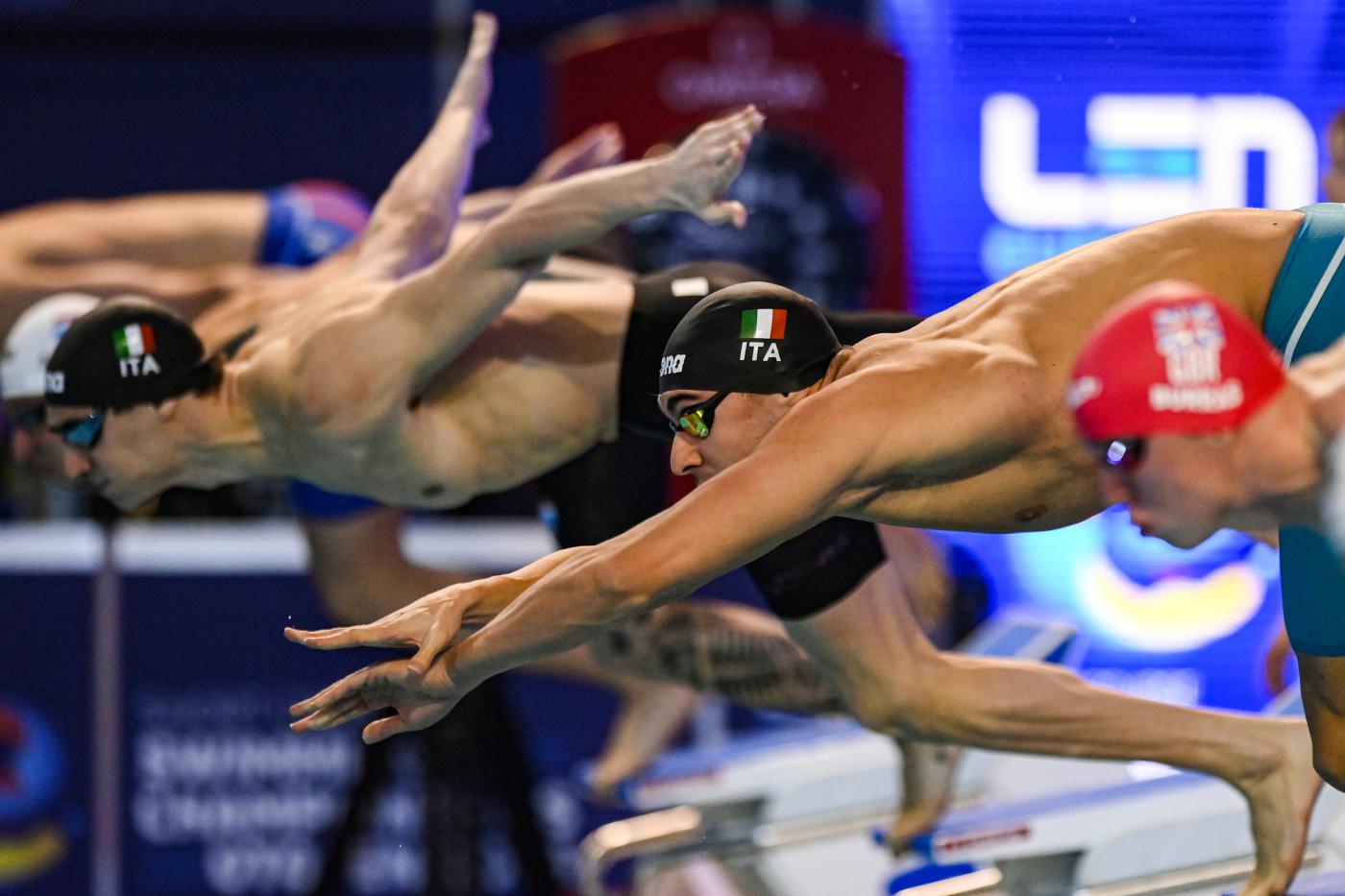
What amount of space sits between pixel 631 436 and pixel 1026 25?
3.87 meters

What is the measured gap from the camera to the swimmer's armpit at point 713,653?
4367mm

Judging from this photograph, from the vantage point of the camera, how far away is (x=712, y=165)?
2.89 m

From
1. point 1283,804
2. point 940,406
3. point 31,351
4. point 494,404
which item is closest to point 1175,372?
point 940,406

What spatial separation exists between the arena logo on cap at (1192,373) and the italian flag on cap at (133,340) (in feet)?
7.21

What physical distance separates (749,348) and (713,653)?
203cm

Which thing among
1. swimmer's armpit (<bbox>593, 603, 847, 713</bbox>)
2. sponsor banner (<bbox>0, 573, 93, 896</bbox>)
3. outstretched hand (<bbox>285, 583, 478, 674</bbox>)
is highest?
outstretched hand (<bbox>285, 583, 478, 674</bbox>)

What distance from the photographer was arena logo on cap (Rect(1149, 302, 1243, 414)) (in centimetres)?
188

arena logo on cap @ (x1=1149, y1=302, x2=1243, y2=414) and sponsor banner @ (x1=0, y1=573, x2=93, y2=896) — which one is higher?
arena logo on cap @ (x1=1149, y1=302, x2=1243, y2=414)

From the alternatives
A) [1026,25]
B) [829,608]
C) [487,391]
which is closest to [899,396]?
[829,608]

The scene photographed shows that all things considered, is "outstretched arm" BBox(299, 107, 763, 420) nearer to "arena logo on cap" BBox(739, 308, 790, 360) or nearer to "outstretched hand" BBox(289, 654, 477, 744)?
"arena logo on cap" BBox(739, 308, 790, 360)

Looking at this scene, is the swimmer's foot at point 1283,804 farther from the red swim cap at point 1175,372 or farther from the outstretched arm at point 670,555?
the red swim cap at point 1175,372

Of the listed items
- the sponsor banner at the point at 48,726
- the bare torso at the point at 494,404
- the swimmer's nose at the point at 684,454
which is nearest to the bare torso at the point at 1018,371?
the swimmer's nose at the point at 684,454

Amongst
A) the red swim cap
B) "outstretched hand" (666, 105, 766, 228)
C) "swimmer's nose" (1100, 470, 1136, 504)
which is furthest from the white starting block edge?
the red swim cap

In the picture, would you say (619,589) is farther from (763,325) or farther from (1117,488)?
(1117,488)
